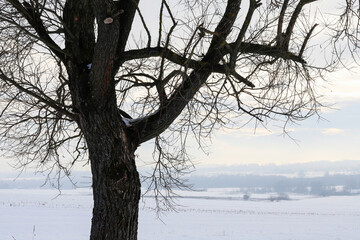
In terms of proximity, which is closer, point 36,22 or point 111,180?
point 111,180

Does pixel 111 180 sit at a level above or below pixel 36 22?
below

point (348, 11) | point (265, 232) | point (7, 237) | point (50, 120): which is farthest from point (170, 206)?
point (265, 232)

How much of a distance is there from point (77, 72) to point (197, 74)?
144 centimetres

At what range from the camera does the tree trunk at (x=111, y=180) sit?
15.1ft

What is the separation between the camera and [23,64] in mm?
6434

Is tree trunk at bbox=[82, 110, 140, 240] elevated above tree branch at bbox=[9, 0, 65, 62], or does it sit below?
below

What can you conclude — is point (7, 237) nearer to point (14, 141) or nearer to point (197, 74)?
point (14, 141)

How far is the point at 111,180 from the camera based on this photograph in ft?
15.2

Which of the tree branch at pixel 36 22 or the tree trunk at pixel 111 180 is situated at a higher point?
the tree branch at pixel 36 22

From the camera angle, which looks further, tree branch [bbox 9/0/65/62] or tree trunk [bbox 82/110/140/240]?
tree branch [bbox 9/0/65/62]

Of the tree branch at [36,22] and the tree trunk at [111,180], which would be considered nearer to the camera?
the tree trunk at [111,180]

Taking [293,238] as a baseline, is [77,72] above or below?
above

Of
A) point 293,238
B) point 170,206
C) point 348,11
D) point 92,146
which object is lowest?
point 293,238

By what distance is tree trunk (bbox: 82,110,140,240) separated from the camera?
4609 millimetres
